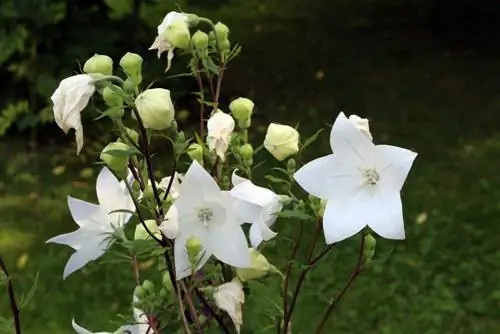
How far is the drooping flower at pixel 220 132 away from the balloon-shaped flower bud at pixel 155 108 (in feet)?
0.53

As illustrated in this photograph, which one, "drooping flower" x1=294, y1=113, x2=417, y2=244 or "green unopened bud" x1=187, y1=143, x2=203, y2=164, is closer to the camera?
"drooping flower" x1=294, y1=113, x2=417, y2=244

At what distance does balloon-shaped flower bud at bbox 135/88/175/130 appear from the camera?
0.99m

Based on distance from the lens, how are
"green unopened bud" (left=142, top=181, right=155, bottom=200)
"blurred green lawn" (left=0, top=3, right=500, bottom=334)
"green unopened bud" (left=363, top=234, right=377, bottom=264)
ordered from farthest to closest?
"blurred green lawn" (left=0, top=3, right=500, bottom=334) < "green unopened bud" (left=363, top=234, right=377, bottom=264) < "green unopened bud" (left=142, top=181, right=155, bottom=200)

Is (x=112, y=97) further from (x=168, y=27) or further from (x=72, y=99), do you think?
(x=168, y=27)

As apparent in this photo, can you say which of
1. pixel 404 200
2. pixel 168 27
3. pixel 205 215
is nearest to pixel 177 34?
pixel 168 27

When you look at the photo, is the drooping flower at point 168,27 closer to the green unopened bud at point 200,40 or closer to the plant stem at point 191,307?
the green unopened bud at point 200,40

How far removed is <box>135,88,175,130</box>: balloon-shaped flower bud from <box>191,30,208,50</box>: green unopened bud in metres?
0.24

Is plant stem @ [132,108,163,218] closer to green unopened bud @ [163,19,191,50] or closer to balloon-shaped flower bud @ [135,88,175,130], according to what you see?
balloon-shaped flower bud @ [135,88,175,130]

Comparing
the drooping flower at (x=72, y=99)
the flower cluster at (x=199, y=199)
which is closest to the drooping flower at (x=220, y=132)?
the flower cluster at (x=199, y=199)

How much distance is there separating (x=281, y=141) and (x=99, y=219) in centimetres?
23

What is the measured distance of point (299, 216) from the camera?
3.52 feet

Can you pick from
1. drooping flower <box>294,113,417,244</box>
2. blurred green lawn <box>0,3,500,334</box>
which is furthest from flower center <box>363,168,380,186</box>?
blurred green lawn <box>0,3,500,334</box>

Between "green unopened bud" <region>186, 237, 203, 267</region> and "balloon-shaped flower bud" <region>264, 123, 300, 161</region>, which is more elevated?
"balloon-shaped flower bud" <region>264, 123, 300, 161</region>

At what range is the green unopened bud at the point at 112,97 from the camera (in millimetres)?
1007
